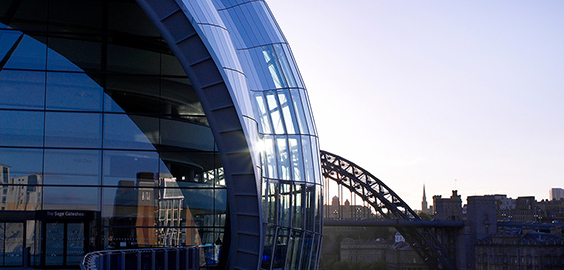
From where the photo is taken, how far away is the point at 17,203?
2453 cm

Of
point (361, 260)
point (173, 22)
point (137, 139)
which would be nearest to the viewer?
point (173, 22)

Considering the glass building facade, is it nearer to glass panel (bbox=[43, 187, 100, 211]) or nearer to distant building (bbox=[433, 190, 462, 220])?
glass panel (bbox=[43, 187, 100, 211])

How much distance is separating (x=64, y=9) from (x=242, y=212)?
9.47 metres

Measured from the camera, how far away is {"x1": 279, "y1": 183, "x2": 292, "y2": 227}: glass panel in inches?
962

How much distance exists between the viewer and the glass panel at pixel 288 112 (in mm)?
25172

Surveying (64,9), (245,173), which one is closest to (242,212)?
(245,173)

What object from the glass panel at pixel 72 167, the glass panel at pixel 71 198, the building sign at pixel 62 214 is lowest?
the building sign at pixel 62 214

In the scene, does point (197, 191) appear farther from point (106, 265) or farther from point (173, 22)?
point (106, 265)

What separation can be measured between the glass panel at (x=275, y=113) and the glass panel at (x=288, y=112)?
212mm

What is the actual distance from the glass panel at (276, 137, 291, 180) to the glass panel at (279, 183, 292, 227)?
0.34m

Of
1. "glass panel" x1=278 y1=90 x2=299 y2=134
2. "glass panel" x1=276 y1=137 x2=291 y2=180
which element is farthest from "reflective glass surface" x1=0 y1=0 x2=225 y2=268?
"glass panel" x1=278 y1=90 x2=299 y2=134

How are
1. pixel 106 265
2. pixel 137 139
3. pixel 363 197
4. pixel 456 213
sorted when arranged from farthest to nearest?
pixel 456 213
pixel 363 197
pixel 137 139
pixel 106 265

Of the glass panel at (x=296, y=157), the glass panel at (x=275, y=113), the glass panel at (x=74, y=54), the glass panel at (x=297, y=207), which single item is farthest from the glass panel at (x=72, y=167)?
the glass panel at (x=297, y=207)

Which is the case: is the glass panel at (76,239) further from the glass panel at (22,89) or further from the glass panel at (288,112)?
the glass panel at (288,112)
